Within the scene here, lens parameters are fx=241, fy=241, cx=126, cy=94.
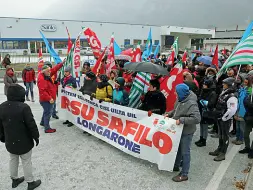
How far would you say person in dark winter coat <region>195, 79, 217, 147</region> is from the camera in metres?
5.13

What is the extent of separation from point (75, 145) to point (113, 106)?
1306 millimetres

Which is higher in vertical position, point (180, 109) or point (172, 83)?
point (172, 83)

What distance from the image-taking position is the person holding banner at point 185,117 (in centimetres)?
390

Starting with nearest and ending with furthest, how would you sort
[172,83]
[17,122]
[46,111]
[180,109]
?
[17,122] < [180,109] < [172,83] < [46,111]

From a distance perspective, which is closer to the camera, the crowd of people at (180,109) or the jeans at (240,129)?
the crowd of people at (180,109)

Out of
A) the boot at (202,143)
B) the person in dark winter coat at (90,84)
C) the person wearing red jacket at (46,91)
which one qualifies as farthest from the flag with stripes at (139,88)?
the person wearing red jacket at (46,91)

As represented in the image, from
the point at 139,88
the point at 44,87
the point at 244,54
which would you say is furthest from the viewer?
the point at 44,87

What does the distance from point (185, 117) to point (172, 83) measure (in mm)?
2044

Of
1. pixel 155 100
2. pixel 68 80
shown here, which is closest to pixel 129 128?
pixel 155 100

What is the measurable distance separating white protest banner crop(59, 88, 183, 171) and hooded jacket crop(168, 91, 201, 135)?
0.45 feet

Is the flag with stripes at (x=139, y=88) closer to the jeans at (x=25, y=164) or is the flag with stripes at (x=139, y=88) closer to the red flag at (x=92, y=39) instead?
the jeans at (x=25, y=164)

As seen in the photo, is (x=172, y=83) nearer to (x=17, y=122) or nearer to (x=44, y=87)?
(x=44, y=87)

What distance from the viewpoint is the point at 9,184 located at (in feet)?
13.2

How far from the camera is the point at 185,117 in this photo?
12.8 feet
